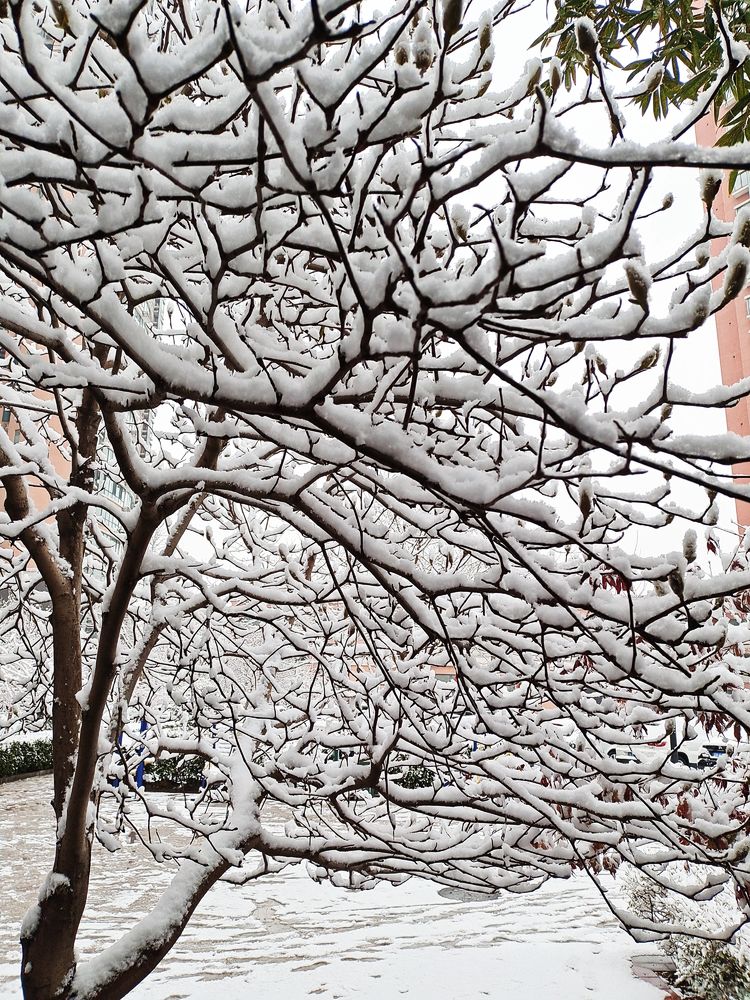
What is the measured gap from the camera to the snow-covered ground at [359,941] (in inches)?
240

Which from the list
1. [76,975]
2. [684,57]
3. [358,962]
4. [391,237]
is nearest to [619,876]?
[358,962]

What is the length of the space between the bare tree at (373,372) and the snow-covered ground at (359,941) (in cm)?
305

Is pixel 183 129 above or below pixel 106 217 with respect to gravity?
above

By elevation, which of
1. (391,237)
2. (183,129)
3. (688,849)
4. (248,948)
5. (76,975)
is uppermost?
(183,129)

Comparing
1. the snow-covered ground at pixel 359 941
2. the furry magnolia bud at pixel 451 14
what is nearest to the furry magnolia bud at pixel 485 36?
the furry magnolia bud at pixel 451 14

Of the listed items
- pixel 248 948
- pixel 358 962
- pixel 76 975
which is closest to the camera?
pixel 76 975

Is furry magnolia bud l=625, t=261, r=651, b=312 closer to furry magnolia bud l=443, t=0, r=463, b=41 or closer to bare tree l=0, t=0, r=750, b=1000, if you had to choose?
bare tree l=0, t=0, r=750, b=1000

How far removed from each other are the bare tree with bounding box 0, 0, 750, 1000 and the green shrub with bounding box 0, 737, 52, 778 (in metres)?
17.3

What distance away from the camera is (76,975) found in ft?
10.4

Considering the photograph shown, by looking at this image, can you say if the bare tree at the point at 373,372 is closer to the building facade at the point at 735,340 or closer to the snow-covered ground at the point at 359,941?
the snow-covered ground at the point at 359,941

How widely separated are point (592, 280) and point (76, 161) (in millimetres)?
1089

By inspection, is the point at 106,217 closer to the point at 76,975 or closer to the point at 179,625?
the point at 179,625

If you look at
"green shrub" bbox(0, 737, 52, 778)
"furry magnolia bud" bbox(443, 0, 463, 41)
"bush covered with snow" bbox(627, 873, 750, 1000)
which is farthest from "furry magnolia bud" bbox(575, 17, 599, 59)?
"green shrub" bbox(0, 737, 52, 778)

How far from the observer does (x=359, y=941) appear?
24.7 ft
